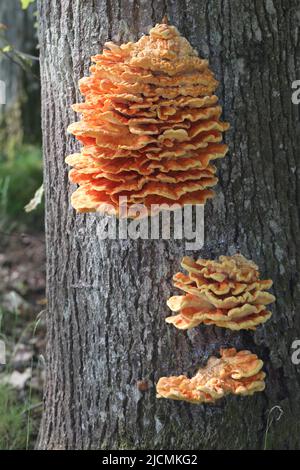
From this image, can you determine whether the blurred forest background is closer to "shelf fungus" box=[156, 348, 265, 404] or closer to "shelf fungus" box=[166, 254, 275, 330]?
"shelf fungus" box=[156, 348, 265, 404]

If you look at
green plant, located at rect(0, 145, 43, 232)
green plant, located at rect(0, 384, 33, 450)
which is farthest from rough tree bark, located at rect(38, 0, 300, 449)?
green plant, located at rect(0, 145, 43, 232)

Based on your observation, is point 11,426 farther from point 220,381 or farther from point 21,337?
point 220,381

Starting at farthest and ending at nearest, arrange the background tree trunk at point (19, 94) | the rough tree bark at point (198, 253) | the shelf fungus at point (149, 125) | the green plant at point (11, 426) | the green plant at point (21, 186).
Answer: the background tree trunk at point (19, 94), the green plant at point (21, 186), the green plant at point (11, 426), the rough tree bark at point (198, 253), the shelf fungus at point (149, 125)

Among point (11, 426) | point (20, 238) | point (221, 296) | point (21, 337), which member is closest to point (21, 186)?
point (20, 238)

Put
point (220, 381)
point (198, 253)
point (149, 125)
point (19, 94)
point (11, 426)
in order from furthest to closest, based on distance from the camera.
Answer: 1. point (19, 94)
2. point (11, 426)
3. point (198, 253)
4. point (220, 381)
5. point (149, 125)

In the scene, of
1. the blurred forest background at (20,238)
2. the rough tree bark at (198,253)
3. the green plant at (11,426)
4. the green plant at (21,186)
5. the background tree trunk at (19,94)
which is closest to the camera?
the rough tree bark at (198,253)

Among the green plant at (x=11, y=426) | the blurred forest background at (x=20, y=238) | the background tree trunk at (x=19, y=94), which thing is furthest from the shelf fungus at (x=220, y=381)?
the background tree trunk at (x=19, y=94)

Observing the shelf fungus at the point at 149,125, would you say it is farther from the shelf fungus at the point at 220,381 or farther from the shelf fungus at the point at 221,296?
the shelf fungus at the point at 220,381

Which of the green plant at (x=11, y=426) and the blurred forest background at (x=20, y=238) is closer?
the green plant at (x=11, y=426)
